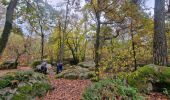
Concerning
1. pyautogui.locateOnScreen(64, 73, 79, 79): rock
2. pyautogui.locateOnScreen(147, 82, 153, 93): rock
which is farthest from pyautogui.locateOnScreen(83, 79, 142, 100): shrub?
pyautogui.locateOnScreen(64, 73, 79, 79): rock

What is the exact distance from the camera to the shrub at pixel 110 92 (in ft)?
25.6

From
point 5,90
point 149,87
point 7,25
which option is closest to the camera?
point 7,25

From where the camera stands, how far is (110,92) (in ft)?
26.2

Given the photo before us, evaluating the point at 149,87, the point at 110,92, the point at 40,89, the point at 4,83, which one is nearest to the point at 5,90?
the point at 4,83

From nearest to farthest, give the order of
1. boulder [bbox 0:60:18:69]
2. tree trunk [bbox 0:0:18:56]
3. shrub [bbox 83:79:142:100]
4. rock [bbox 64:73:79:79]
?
shrub [bbox 83:79:142:100] → tree trunk [bbox 0:0:18:56] → rock [bbox 64:73:79:79] → boulder [bbox 0:60:18:69]

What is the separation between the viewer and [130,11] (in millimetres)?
18203

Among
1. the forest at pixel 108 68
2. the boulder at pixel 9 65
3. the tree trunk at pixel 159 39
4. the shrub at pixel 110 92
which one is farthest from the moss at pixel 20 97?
the boulder at pixel 9 65

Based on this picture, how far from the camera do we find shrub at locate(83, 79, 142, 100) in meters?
7.79

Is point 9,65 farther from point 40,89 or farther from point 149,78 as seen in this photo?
point 149,78

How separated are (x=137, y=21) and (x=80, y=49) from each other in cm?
2346

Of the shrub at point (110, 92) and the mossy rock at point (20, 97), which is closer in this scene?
the shrub at point (110, 92)

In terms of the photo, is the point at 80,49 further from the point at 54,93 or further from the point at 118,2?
the point at 54,93

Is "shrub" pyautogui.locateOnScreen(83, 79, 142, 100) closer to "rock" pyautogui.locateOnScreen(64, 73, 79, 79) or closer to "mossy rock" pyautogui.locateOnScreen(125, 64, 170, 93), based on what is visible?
"mossy rock" pyautogui.locateOnScreen(125, 64, 170, 93)

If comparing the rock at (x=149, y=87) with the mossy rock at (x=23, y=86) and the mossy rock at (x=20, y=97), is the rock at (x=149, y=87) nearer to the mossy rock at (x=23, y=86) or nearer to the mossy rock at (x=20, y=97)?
the mossy rock at (x=23, y=86)
